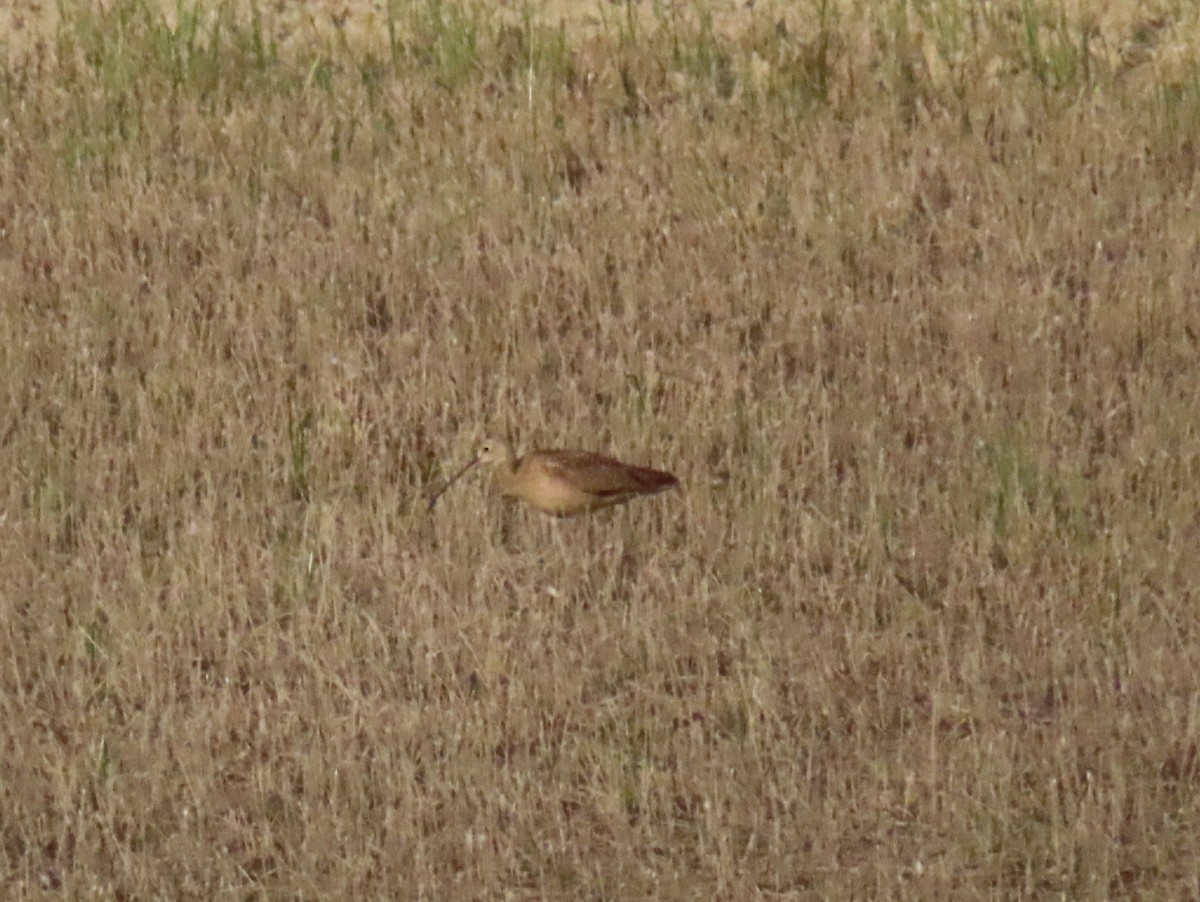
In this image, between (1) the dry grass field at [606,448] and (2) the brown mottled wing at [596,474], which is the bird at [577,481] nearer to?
(2) the brown mottled wing at [596,474]

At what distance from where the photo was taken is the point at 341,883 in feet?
20.9

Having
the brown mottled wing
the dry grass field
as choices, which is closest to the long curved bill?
the dry grass field

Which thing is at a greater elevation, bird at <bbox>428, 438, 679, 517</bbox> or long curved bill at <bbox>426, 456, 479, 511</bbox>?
bird at <bbox>428, 438, 679, 517</bbox>

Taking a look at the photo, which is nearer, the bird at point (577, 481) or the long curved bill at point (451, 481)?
the bird at point (577, 481)

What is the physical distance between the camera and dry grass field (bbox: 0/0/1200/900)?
6.75m

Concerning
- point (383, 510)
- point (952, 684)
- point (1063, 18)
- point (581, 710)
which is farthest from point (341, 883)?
point (1063, 18)

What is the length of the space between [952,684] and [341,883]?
1859 millimetres

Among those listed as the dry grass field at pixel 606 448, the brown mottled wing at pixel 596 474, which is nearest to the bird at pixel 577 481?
the brown mottled wing at pixel 596 474

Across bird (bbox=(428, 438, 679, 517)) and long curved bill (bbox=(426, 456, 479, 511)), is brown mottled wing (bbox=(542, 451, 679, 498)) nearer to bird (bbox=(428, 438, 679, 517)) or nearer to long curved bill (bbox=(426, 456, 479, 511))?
bird (bbox=(428, 438, 679, 517))

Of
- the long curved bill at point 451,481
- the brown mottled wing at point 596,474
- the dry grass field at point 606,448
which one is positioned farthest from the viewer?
the long curved bill at point 451,481

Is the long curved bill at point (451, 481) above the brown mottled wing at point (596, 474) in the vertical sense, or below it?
below

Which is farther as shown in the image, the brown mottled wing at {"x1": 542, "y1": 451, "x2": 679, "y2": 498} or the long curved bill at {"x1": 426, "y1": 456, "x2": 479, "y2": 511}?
the long curved bill at {"x1": 426, "y1": 456, "x2": 479, "y2": 511}

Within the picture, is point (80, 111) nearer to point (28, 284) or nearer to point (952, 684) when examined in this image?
point (28, 284)

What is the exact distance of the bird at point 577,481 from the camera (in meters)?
8.34
